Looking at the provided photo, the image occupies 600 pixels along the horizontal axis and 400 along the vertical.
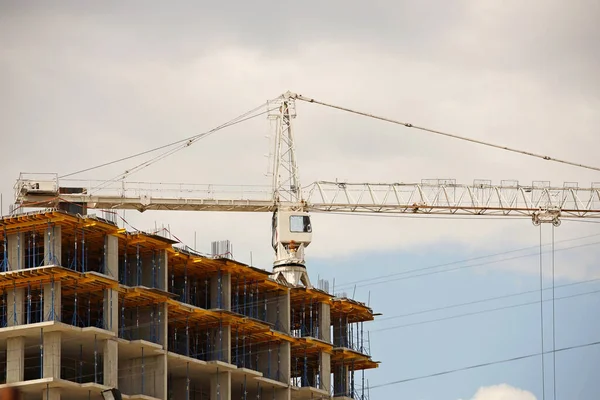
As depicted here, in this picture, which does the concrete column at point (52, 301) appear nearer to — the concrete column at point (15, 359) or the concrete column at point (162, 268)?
the concrete column at point (15, 359)

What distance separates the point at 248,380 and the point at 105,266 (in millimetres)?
24045

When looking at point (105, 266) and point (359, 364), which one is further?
point (359, 364)

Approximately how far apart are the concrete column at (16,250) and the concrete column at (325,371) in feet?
133

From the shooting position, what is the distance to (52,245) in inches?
5374

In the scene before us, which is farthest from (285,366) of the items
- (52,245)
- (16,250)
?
(16,250)

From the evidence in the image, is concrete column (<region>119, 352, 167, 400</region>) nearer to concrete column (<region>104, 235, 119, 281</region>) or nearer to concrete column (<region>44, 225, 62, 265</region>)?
concrete column (<region>104, 235, 119, 281</region>)

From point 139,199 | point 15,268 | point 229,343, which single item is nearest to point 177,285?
point 229,343

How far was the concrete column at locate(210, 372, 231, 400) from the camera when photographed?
494 ft

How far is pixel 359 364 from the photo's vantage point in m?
175

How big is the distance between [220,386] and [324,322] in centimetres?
2080

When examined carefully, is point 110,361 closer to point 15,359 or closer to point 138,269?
point 15,359

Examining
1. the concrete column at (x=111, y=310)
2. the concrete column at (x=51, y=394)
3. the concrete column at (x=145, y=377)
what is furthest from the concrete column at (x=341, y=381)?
the concrete column at (x=51, y=394)

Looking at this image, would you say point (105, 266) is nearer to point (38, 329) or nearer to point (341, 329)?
point (38, 329)

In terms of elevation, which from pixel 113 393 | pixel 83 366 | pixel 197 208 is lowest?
pixel 113 393
